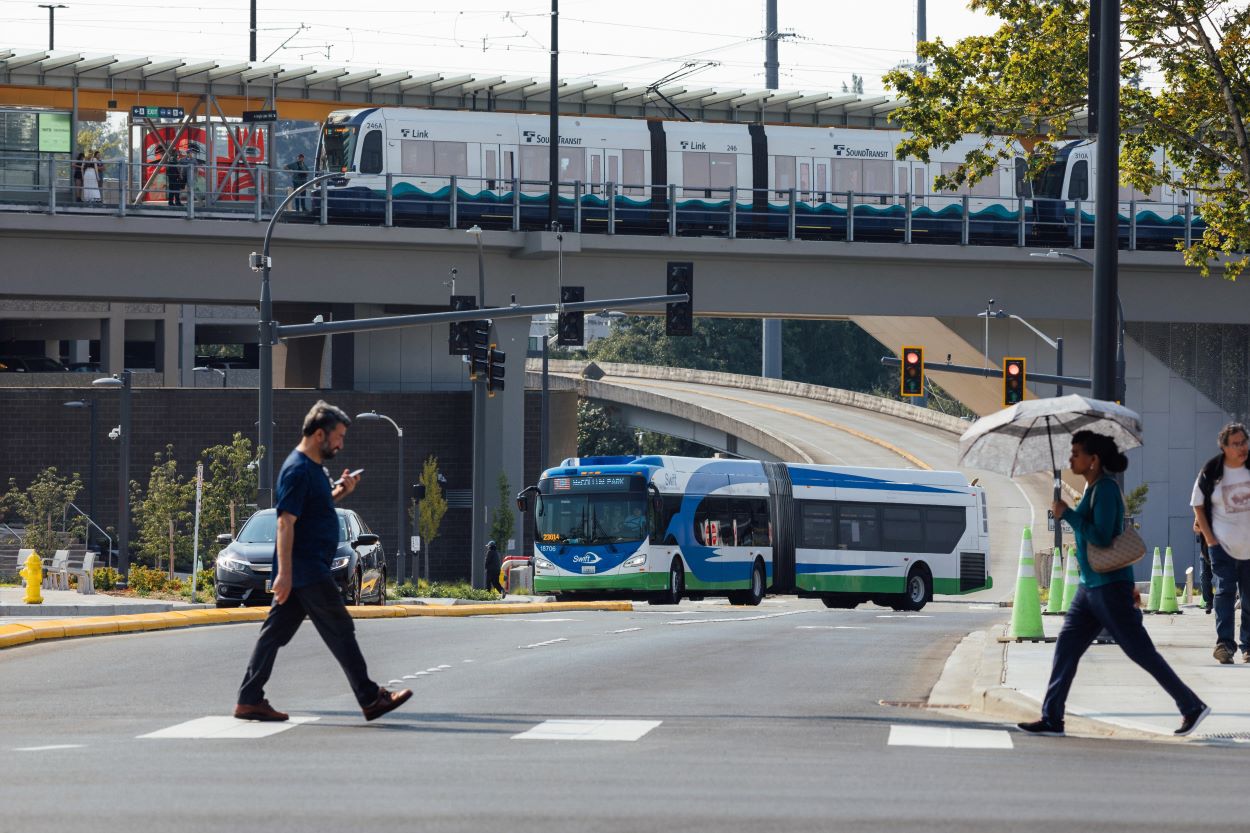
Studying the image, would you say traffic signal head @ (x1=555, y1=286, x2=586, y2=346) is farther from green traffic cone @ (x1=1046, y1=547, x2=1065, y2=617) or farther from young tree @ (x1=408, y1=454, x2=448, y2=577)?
green traffic cone @ (x1=1046, y1=547, x2=1065, y2=617)

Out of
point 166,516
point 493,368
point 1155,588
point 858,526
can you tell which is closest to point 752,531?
point 858,526

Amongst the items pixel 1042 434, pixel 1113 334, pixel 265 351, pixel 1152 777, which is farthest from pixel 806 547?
pixel 1152 777

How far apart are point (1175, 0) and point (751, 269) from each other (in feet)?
84.2

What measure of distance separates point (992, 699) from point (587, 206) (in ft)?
123

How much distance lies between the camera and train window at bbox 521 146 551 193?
4844 centimetres

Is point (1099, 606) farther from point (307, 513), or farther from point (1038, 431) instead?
point (307, 513)

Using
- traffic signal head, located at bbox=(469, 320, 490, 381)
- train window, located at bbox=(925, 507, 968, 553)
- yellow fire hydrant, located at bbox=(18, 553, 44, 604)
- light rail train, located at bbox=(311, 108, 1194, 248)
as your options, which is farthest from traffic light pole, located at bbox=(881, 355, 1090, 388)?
yellow fire hydrant, located at bbox=(18, 553, 44, 604)

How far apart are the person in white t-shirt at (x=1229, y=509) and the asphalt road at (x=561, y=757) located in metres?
2.50

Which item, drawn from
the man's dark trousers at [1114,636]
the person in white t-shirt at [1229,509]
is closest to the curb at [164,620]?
the person in white t-shirt at [1229,509]

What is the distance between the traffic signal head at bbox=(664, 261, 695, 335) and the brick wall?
17434 millimetres

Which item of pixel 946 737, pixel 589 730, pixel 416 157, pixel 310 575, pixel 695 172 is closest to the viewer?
pixel 946 737

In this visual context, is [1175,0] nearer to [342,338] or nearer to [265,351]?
[265,351]

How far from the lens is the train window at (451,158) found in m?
47.3

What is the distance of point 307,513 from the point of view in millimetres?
10875
